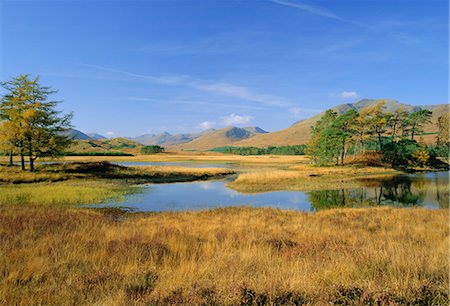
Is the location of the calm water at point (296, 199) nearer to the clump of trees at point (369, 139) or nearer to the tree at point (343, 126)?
the tree at point (343, 126)

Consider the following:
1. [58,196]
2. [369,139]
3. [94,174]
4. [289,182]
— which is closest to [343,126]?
[369,139]

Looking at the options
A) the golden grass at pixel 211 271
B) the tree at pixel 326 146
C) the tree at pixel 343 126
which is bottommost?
the golden grass at pixel 211 271

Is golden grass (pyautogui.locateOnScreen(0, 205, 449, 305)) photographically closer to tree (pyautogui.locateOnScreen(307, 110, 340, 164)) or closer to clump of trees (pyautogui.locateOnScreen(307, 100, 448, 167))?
tree (pyautogui.locateOnScreen(307, 110, 340, 164))

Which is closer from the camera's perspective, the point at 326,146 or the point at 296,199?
the point at 296,199

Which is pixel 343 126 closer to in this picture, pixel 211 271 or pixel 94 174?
pixel 94 174

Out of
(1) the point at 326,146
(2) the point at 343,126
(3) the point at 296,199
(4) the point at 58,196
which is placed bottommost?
(3) the point at 296,199

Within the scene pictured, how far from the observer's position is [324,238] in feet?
37.9

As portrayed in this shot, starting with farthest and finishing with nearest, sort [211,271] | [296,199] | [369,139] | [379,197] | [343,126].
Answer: [369,139] < [343,126] < [379,197] < [296,199] < [211,271]

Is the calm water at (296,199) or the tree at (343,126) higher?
the tree at (343,126)

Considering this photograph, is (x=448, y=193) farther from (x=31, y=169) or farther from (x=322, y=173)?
(x=31, y=169)

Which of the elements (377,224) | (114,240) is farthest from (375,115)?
(114,240)

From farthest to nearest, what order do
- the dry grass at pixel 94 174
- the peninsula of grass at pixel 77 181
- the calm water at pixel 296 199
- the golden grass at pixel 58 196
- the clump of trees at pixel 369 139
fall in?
the clump of trees at pixel 369 139, the dry grass at pixel 94 174, the peninsula of grass at pixel 77 181, the calm water at pixel 296 199, the golden grass at pixel 58 196

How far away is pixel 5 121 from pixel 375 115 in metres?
84.7

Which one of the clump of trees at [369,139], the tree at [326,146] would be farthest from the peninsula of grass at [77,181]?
the clump of trees at [369,139]
